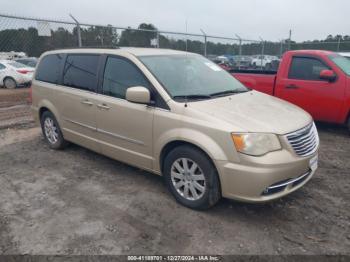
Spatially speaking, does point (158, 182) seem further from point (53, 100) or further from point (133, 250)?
point (53, 100)

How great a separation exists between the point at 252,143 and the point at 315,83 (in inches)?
156

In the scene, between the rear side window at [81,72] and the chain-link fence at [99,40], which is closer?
the rear side window at [81,72]

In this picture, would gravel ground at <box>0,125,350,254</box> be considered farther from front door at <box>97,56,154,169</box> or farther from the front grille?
the front grille

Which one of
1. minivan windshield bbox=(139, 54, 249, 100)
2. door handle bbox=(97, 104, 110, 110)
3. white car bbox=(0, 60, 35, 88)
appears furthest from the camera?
white car bbox=(0, 60, 35, 88)

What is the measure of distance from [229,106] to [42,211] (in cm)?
243

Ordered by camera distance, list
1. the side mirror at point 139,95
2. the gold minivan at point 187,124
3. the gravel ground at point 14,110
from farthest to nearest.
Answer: the gravel ground at point 14,110 → the side mirror at point 139,95 → the gold minivan at point 187,124

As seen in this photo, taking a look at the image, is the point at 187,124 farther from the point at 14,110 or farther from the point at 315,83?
the point at 14,110

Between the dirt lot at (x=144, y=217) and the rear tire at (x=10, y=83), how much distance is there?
37.6 feet

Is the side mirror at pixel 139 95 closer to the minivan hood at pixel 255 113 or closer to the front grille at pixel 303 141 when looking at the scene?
the minivan hood at pixel 255 113

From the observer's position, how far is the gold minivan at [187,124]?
2988 millimetres

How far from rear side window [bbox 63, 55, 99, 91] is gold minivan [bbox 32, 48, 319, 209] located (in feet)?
0.05

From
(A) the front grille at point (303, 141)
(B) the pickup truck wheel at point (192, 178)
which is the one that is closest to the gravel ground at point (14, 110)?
(B) the pickup truck wheel at point (192, 178)

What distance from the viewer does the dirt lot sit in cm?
284

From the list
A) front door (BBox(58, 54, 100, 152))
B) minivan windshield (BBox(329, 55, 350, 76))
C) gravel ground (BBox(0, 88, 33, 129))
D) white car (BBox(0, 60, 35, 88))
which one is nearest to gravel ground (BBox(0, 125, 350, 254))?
front door (BBox(58, 54, 100, 152))
